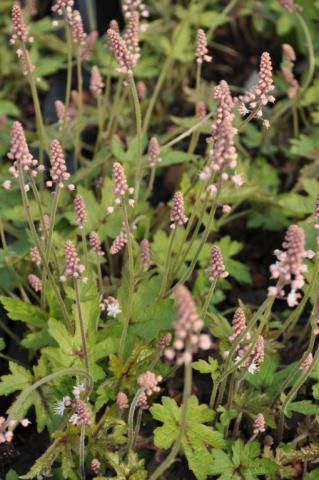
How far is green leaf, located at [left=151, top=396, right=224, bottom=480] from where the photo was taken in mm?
2195

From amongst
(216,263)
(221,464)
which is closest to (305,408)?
(221,464)

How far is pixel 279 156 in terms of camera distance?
12.5 feet

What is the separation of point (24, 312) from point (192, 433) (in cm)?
78

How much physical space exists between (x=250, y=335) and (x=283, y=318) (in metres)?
0.73

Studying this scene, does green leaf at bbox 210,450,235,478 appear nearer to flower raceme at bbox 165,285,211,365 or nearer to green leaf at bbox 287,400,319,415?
green leaf at bbox 287,400,319,415

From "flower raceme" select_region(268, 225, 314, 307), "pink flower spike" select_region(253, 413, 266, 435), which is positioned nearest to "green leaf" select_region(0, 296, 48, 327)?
"pink flower spike" select_region(253, 413, 266, 435)

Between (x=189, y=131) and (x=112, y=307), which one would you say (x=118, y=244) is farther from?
(x=189, y=131)

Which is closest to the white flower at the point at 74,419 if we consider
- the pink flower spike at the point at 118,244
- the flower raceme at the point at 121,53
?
the pink flower spike at the point at 118,244

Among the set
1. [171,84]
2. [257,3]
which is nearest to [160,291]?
[171,84]

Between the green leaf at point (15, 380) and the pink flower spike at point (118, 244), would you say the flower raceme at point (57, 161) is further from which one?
the green leaf at point (15, 380)

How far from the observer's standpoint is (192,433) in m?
2.21

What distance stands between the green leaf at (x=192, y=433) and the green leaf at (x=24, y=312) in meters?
0.61

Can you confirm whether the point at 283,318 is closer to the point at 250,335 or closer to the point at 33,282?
the point at 250,335

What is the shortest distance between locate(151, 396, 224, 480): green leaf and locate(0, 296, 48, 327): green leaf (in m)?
0.61
